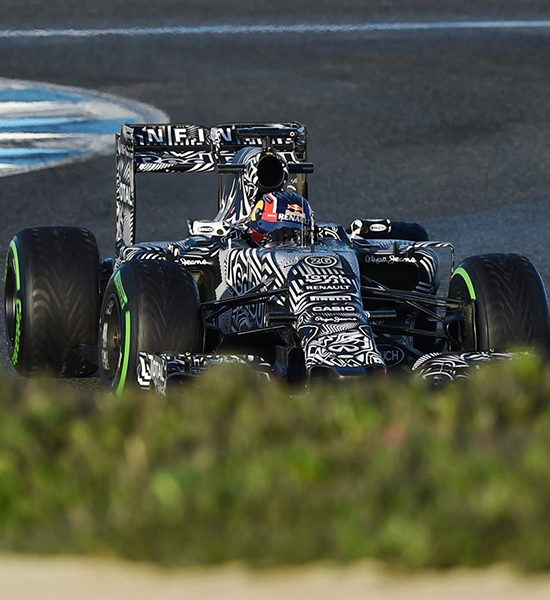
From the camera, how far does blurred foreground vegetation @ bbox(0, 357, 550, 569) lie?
446cm

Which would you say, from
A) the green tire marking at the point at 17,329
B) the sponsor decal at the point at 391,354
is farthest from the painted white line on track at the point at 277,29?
the sponsor decal at the point at 391,354

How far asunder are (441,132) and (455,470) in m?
12.2

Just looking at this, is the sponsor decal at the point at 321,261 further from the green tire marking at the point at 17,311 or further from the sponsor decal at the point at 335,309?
the green tire marking at the point at 17,311

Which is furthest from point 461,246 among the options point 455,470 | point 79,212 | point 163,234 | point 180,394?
point 455,470

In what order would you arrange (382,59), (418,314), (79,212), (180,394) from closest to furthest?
(180,394) → (418,314) → (79,212) → (382,59)

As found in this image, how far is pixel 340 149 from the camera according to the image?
53.8 ft

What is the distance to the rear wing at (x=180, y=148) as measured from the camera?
9.73m

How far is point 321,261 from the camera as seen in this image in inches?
319

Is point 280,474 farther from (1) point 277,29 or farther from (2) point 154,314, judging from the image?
(1) point 277,29

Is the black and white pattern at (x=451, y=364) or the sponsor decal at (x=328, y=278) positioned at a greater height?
the sponsor decal at (x=328, y=278)

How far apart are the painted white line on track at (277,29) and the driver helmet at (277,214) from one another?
13657 mm

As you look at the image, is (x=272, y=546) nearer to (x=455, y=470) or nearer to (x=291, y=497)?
(x=291, y=497)

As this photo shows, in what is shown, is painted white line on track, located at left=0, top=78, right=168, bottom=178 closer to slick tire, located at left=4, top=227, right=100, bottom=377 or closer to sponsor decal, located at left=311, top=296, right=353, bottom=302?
slick tire, located at left=4, top=227, right=100, bottom=377

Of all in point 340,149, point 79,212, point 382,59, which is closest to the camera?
point 79,212
